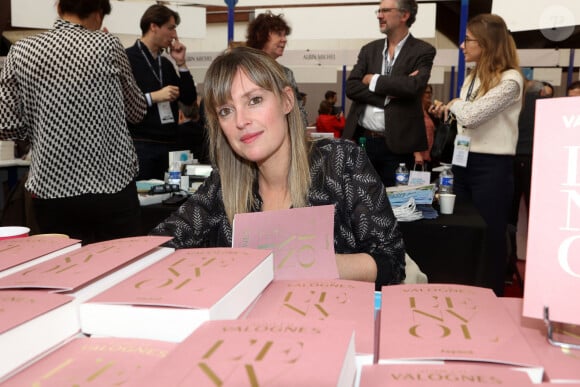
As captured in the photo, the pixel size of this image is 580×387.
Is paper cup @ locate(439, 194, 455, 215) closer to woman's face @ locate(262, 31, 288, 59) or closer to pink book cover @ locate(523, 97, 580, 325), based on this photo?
woman's face @ locate(262, 31, 288, 59)

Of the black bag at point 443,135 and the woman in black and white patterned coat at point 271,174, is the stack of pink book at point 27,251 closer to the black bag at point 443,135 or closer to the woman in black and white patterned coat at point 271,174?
the woman in black and white patterned coat at point 271,174

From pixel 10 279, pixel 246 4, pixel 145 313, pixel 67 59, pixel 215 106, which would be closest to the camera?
→ pixel 145 313

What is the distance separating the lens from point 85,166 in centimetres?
204

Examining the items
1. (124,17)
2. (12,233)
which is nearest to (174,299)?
(12,233)

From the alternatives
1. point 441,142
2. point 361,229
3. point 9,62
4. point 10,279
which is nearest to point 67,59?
point 9,62

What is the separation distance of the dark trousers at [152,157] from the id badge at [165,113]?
148 mm

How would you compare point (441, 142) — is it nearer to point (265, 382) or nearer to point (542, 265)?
point (542, 265)

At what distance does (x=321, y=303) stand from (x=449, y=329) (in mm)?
161

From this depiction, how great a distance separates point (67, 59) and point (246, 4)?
3.88m

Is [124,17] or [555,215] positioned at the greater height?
[124,17]

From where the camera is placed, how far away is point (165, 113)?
340 centimetres

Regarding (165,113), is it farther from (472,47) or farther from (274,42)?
(472,47)

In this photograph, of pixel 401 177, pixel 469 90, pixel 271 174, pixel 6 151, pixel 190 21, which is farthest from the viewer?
pixel 190 21

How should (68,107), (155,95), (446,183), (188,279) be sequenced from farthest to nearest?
(155,95) < (446,183) < (68,107) < (188,279)
